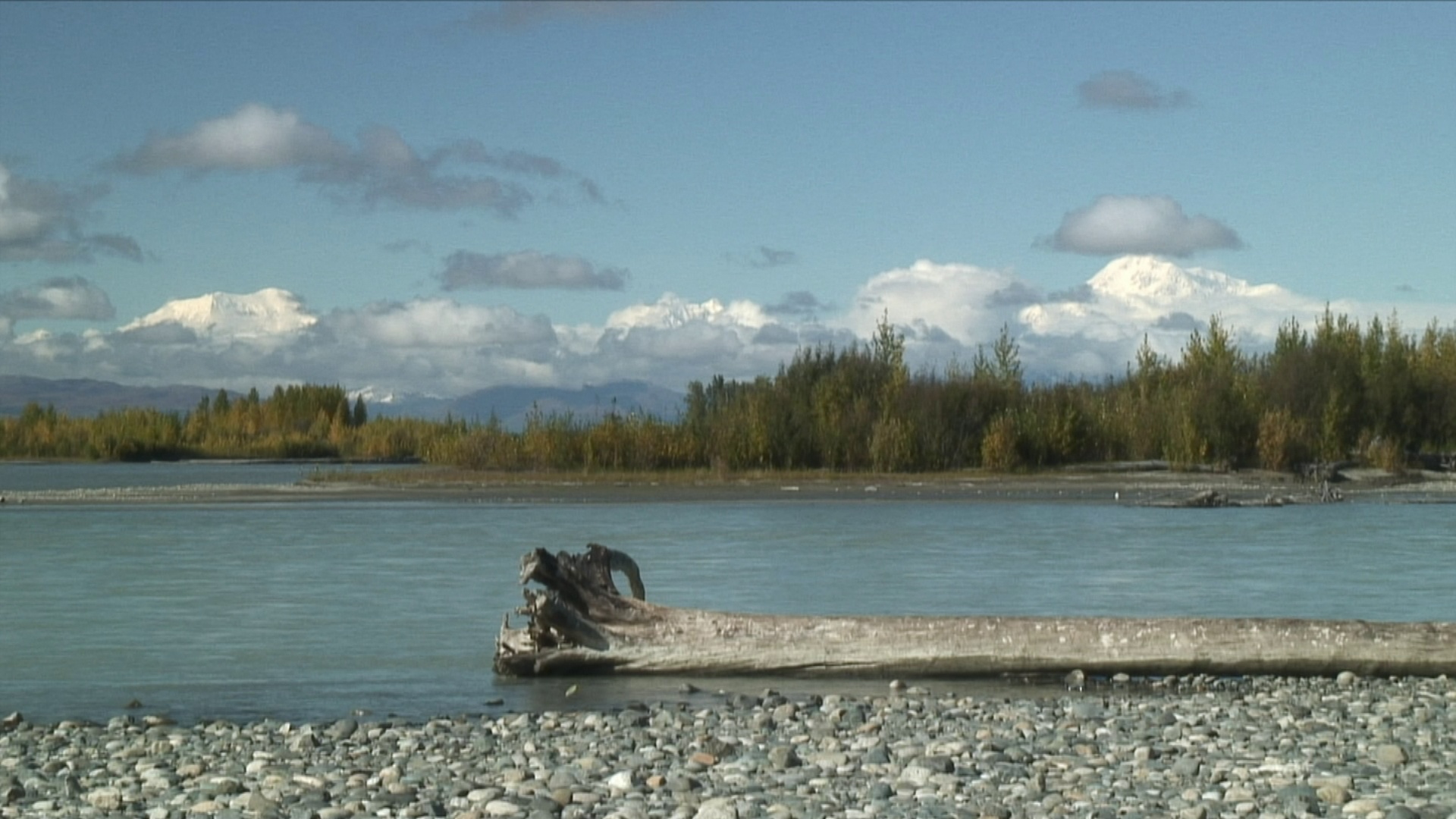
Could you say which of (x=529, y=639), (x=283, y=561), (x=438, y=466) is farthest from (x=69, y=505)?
(x=529, y=639)

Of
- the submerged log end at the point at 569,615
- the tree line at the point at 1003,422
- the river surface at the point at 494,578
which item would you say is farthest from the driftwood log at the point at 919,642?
the tree line at the point at 1003,422

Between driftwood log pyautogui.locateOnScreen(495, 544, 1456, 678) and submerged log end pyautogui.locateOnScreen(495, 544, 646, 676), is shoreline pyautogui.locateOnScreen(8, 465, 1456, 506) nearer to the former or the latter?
driftwood log pyautogui.locateOnScreen(495, 544, 1456, 678)

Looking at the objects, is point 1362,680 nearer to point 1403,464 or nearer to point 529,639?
point 529,639

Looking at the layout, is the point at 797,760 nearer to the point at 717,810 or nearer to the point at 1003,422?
the point at 717,810

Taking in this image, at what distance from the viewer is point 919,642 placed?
476 inches

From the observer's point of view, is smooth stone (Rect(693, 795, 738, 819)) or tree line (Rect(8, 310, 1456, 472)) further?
tree line (Rect(8, 310, 1456, 472))

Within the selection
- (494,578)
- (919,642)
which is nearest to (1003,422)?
(494,578)

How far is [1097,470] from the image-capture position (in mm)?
44344

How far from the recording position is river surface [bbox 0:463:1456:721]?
12.7 m

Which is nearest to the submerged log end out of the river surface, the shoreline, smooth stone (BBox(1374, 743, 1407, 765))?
the river surface

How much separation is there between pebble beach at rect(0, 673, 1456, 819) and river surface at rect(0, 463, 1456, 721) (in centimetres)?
135

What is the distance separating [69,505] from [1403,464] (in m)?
32.6

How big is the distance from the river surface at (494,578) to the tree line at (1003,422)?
7.65 meters

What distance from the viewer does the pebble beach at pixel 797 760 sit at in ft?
25.2
